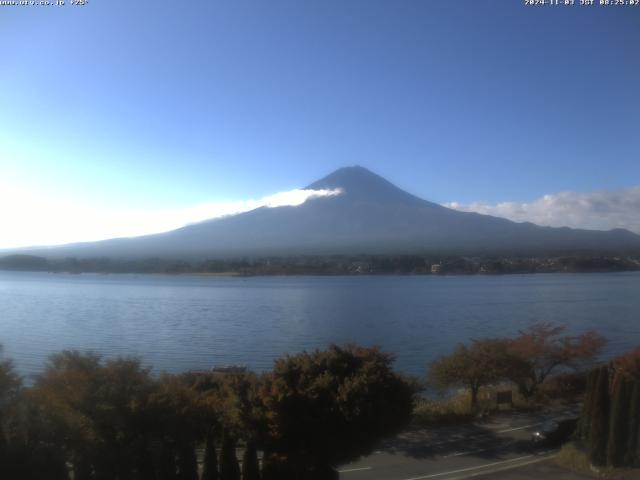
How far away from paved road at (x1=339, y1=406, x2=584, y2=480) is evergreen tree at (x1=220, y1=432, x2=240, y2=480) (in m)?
1.74

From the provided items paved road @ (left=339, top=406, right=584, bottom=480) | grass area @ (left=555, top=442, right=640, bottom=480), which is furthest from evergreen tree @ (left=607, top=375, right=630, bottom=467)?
paved road @ (left=339, top=406, right=584, bottom=480)

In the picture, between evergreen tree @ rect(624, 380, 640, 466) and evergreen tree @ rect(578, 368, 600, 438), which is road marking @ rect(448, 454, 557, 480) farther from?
evergreen tree @ rect(624, 380, 640, 466)

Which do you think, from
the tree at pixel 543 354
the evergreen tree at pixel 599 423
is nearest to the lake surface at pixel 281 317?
the tree at pixel 543 354

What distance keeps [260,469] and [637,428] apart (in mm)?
4743

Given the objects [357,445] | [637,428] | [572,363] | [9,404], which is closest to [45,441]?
[9,404]

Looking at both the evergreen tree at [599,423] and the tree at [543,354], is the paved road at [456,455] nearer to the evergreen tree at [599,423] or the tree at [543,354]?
the evergreen tree at [599,423]

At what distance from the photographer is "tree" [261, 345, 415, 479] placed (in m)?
6.69

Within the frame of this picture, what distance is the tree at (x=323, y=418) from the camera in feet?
22.0

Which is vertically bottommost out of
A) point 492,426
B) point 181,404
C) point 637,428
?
point 492,426

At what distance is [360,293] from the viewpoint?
43.0m

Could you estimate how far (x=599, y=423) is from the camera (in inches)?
299

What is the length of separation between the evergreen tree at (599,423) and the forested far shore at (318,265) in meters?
41.6

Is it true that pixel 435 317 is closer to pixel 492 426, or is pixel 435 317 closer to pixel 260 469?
pixel 492 426

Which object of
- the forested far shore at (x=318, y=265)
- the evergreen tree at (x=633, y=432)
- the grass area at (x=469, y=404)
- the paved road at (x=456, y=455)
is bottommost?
the grass area at (x=469, y=404)
